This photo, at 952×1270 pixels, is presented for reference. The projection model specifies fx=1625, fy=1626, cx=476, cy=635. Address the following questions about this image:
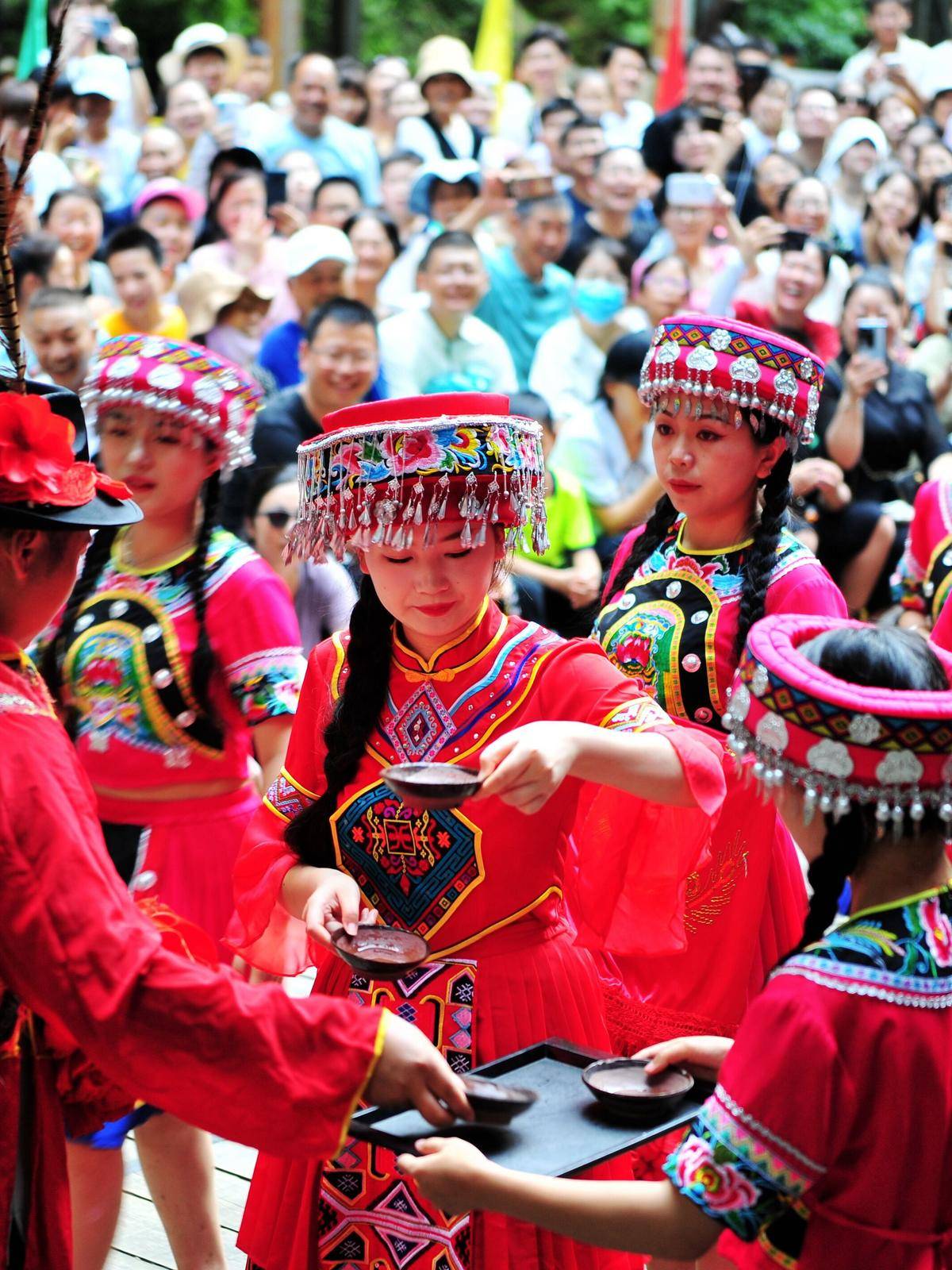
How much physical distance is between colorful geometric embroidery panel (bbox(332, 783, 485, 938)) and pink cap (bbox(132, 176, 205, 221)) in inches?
253

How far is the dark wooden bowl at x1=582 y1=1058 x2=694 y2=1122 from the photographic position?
6.05 feet

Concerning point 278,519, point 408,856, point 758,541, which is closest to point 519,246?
point 278,519

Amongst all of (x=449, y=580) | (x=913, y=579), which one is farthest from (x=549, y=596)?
(x=449, y=580)

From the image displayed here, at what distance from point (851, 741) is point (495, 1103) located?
0.58m

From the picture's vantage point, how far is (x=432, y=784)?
195 cm

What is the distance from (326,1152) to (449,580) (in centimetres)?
84

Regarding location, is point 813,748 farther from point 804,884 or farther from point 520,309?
point 520,309

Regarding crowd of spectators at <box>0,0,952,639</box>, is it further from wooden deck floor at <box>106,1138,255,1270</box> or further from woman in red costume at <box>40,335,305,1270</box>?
wooden deck floor at <box>106,1138,255,1270</box>

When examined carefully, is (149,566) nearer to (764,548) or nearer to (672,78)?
(764,548)

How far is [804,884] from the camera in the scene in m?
3.21

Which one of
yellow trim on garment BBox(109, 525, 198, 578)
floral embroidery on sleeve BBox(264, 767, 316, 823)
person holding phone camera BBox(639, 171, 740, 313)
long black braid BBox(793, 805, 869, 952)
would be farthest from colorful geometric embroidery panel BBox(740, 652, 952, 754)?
person holding phone camera BBox(639, 171, 740, 313)

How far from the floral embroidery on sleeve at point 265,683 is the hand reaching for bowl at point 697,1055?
1.34m

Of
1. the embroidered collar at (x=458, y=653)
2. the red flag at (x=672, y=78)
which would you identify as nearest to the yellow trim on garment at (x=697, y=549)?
the embroidered collar at (x=458, y=653)

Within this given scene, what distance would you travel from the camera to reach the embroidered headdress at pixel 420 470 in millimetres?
2303
